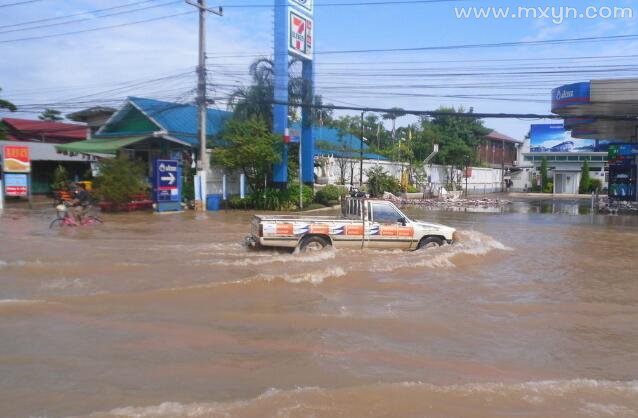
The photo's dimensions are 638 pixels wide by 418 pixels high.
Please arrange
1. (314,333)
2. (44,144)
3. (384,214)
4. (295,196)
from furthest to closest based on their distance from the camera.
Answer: (44,144) < (295,196) < (384,214) < (314,333)

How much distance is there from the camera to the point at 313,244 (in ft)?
40.4

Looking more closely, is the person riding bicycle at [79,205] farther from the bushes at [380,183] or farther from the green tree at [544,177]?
the green tree at [544,177]

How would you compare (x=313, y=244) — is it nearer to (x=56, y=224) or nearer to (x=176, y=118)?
(x=56, y=224)

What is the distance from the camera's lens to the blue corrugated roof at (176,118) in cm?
2858

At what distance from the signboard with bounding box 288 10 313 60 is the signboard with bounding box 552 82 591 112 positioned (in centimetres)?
1219

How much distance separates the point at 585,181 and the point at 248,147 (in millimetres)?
37549

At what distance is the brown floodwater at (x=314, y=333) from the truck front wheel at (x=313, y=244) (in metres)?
0.44

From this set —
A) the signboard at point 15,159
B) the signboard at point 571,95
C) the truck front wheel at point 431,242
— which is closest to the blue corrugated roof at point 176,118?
the signboard at point 15,159

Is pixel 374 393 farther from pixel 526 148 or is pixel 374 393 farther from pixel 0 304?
pixel 526 148

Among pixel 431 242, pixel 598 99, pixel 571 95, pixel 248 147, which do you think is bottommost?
pixel 431 242

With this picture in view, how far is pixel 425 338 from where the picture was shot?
683 centimetres

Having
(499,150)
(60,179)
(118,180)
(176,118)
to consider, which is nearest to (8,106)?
(60,179)

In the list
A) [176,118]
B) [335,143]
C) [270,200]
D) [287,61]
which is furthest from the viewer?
[335,143]

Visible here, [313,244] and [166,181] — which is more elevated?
[166,181]
